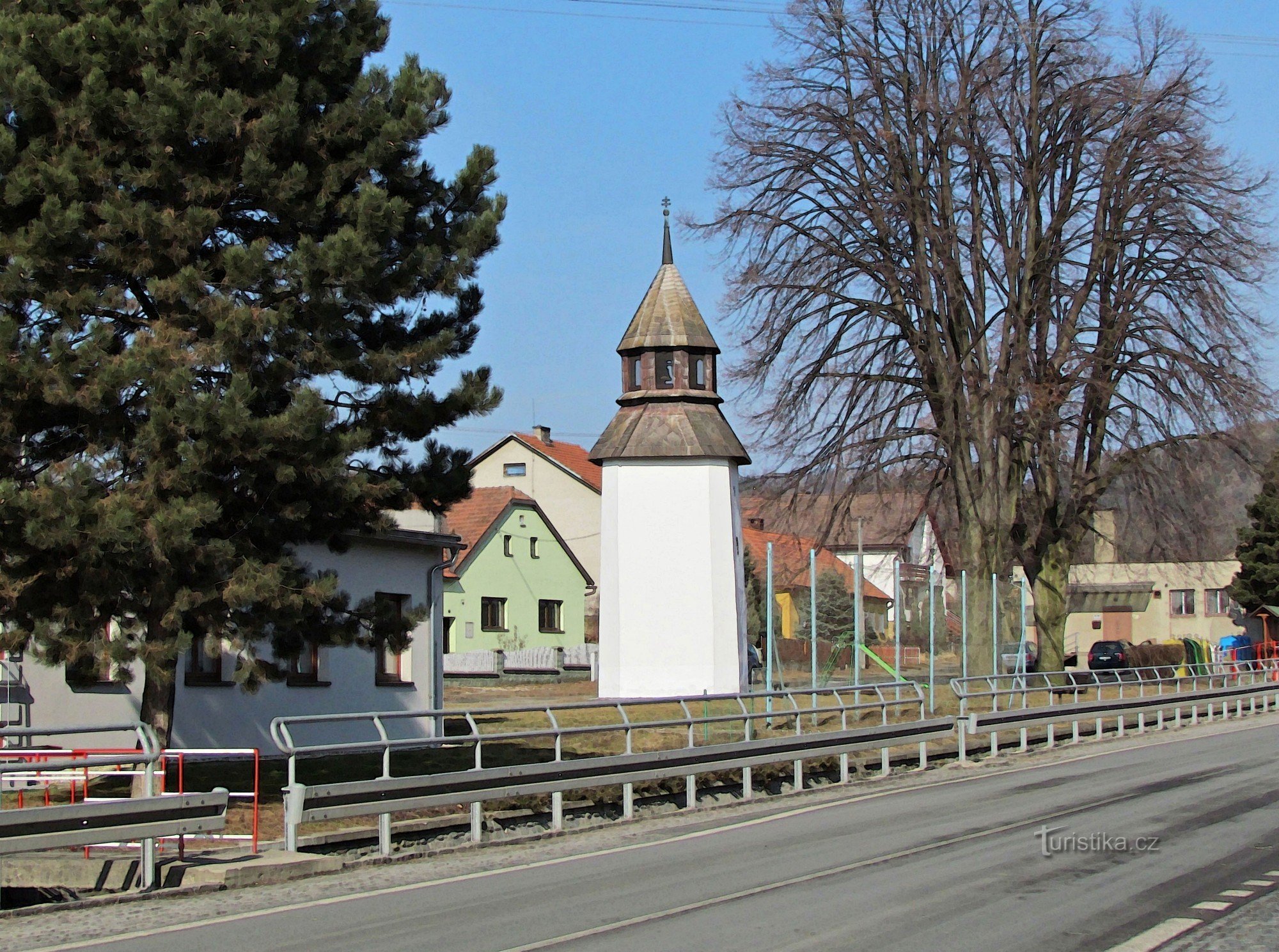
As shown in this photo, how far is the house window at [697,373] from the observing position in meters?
35.3

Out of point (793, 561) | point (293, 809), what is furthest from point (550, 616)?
point (293, 809)

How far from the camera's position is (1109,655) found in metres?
58.8

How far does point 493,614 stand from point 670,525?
22721 mm

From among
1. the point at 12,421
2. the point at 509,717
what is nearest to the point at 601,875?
the point at 12,421

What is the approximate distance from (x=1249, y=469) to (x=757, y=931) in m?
28.0

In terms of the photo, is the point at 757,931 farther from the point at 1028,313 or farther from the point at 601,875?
the point at 1028,313

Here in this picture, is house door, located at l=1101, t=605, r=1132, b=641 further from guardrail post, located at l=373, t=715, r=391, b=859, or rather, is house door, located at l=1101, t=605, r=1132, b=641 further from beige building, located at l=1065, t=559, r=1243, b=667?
guardrail post, located at l=373, t=715, r=391, b=859

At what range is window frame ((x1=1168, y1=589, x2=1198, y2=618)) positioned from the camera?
75375 millimetres

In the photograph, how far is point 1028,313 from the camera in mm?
34531

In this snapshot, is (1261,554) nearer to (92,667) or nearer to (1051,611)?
(1051,611)

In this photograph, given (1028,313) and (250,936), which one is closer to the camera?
(250,936)

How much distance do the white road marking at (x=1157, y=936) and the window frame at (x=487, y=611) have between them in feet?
152

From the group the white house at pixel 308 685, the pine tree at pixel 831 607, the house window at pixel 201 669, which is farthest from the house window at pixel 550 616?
the house window at pixel 201 669

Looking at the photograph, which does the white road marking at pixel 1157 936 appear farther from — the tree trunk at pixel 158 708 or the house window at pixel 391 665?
the house window at pixel 391 665
